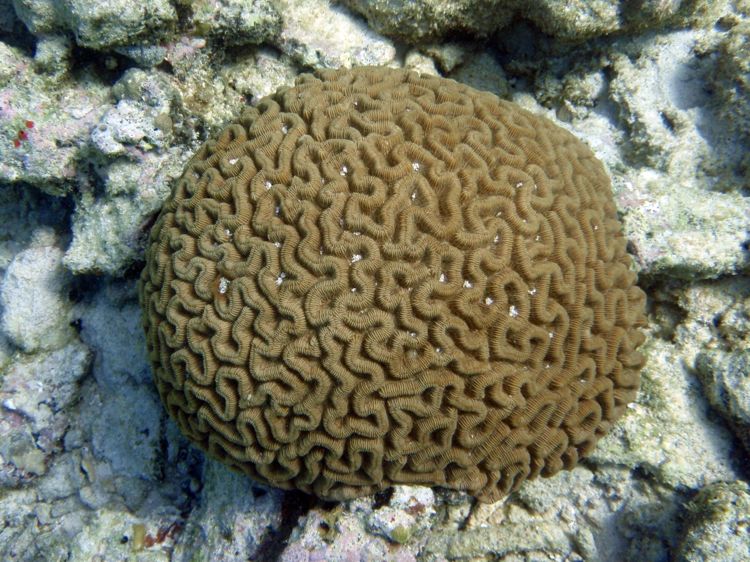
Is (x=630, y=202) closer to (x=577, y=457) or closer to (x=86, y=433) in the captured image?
(x=577, y=457)

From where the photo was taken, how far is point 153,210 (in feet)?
15.8

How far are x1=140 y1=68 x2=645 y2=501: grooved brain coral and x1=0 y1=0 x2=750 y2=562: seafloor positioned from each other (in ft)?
2.54

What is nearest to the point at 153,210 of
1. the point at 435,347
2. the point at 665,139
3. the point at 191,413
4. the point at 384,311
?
the point at 191,413

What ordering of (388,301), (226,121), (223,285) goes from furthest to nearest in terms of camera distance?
1. (226,121)
2. (223,285)
3. (388,301)

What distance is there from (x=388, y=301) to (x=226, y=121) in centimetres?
297

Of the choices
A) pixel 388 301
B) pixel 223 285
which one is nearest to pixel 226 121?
pixel 223 285

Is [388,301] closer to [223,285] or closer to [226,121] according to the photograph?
[223,285]

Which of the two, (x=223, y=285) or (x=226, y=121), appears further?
(x=226, y=121)

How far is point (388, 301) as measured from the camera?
324 cm

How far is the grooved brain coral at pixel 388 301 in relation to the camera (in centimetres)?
329

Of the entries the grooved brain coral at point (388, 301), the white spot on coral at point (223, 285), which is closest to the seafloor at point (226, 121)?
the grooved brain coral at point (388, 301)

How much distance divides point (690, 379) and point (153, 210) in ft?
17.8

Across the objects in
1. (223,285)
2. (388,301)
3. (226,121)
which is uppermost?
(388,301)

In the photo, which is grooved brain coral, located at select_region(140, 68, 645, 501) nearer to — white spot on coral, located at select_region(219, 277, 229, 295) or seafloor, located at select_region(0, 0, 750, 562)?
white spot on coral, located at select_region(219, 277, 229, 295)
